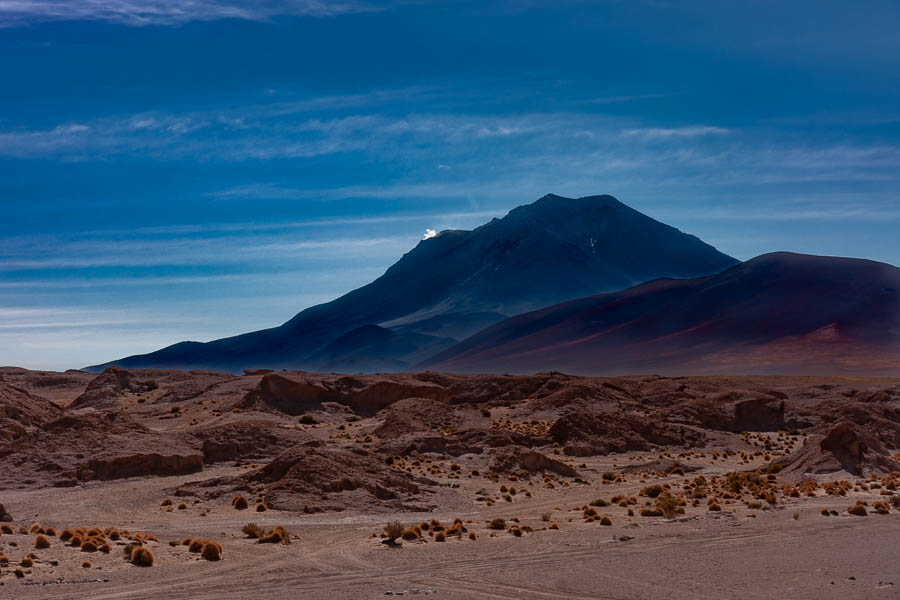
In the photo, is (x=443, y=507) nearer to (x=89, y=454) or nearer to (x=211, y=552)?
(x=211, y=552)

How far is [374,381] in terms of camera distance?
6500 cm

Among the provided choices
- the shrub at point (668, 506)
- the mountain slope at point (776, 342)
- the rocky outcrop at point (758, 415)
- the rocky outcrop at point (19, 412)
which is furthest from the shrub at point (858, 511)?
the mountain slope at point (776, 342)

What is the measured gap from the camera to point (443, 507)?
27938 millimetres

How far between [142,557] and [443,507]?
1126 cm

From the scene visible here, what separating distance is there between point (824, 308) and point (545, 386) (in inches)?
5334

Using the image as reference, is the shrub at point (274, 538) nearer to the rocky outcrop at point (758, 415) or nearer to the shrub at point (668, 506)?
the shrub at point (668, 506)

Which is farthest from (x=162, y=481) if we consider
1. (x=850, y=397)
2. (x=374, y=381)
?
(x=850, y=397)

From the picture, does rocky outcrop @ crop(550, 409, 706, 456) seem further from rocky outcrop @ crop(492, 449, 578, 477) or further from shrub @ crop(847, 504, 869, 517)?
shrub @ crop(847, 504, 869, 517)

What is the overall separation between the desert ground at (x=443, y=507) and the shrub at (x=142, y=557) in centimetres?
5

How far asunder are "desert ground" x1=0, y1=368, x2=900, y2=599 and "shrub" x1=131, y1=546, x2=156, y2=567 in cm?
5

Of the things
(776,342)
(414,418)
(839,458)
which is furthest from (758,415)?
(776,342)

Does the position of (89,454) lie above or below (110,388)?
below

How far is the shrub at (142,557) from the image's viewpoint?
1809cm

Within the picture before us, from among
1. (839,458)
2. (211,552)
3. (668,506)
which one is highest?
(211,552)
